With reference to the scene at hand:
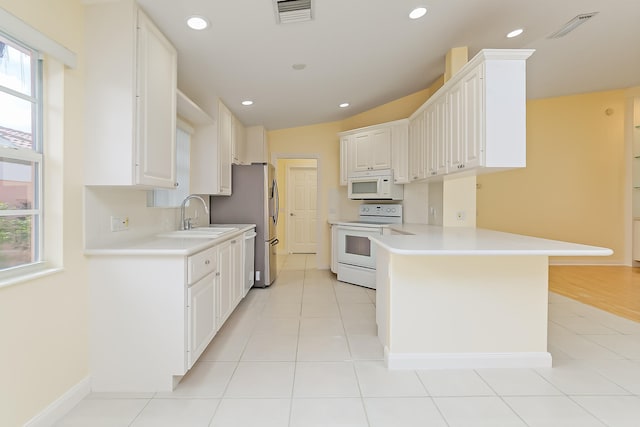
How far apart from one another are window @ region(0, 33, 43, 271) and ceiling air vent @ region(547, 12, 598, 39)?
4257 millimetres

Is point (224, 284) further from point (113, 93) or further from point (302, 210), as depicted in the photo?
point (302, 210)

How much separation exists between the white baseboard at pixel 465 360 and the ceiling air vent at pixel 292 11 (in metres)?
2.47

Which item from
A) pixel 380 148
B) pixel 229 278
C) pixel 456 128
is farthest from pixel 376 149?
pixel 229 278

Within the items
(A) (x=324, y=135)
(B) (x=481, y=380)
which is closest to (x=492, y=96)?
(B) (x=481, y=380)

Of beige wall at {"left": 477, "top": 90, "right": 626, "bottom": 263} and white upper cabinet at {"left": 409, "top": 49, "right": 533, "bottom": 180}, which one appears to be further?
beige wall at {"left": 477, "top": 90, "right": 626, "bottom": 263}

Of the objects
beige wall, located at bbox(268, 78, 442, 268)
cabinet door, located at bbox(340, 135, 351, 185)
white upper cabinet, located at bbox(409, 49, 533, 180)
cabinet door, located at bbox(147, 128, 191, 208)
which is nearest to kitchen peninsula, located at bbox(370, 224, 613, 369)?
white upper cabinet, located at bbox(409, 49, 533, 180)

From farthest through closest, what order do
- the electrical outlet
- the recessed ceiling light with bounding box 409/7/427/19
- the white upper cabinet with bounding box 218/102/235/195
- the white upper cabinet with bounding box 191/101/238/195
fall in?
the white upper cabinet with bounding box 218/102/235/195 < the white upper cabinet with bounding box 191/101/238/195 < the recessed ceiling light with bounding box 409/7/427/19 < the electrical outlet

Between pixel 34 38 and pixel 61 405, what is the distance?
1.84m

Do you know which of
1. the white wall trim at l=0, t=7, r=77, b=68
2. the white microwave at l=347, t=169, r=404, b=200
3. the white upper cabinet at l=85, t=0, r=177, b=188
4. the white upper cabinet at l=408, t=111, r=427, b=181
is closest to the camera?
the white wall trim at l=0, t=7, r=77, b=68

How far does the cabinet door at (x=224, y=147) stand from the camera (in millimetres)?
3528

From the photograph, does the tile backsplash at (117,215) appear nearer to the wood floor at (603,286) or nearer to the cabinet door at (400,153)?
the cabinet door at (400,153)

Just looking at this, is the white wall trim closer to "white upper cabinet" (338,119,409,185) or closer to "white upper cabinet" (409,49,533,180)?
"white upper cabinet" (409,49,533,180)

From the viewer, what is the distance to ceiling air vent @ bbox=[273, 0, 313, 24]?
2.09 metres

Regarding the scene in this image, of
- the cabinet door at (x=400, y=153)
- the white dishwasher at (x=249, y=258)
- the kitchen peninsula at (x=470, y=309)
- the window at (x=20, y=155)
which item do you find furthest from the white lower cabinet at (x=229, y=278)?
the cabinet door at (x=400, y=153)
